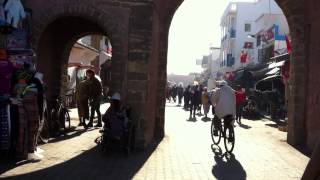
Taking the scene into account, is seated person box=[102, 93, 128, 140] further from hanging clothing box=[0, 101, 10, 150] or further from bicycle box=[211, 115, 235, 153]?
bicycle box=[211, 115, 235, 153]

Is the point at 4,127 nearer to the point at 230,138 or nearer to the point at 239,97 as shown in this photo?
the point at 230,138

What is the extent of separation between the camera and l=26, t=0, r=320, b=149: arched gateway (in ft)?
36.5

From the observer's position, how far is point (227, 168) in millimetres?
9352

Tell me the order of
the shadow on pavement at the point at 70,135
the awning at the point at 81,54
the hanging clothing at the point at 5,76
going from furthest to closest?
1. the awning at the point at 81,54
2. the shadow on pavement at the point at 70,135
3. the hanging clothing at the point at 5,76

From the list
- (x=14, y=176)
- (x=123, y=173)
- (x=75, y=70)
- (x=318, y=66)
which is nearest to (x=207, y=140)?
(x=318, y=66)

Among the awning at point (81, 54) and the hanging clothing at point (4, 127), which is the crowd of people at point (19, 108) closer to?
the hanging clothing at point (4, 127)

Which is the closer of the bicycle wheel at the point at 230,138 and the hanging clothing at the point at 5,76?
the hanging clothing at the point at 5,76

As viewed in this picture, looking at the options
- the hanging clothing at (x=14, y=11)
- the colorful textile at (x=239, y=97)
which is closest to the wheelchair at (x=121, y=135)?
the hanging clothing at (x=14, y=11)

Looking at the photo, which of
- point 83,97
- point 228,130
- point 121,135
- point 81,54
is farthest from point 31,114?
point 81,54

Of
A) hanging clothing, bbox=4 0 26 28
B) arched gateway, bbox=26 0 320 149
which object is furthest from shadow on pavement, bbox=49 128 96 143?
hanging clothing, bbox=4 0 26 28

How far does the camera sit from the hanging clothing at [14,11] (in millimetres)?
9828

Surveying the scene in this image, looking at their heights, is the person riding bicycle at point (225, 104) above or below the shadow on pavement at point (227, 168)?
above

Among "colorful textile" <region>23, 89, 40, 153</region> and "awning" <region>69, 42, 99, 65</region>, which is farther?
"awning" <region>69, 42, 99, 65</region>

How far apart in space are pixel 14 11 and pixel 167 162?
4.18 m
